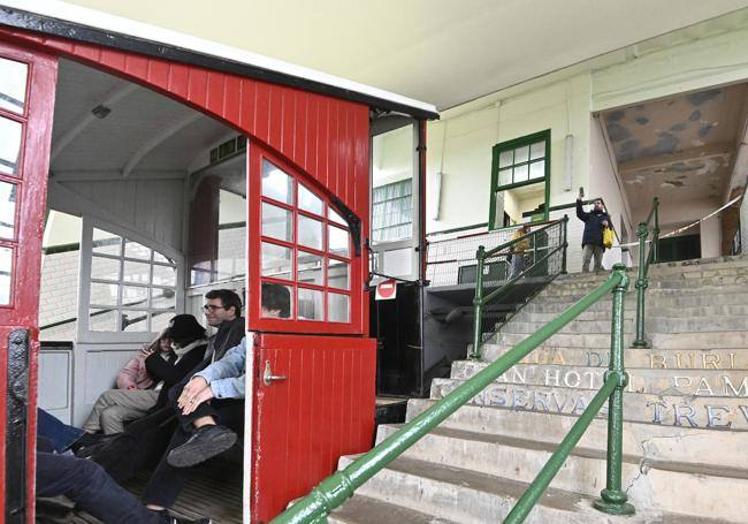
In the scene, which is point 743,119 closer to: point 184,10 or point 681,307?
point 681,307

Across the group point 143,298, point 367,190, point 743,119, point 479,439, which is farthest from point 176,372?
point 743,119

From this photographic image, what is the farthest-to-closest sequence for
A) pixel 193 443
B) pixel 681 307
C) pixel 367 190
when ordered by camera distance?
pixel 681 307 → pixel 367 190 → pixel 193 443

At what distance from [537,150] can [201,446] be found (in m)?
8.54

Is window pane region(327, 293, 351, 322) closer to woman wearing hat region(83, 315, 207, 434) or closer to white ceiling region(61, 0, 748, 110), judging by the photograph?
woman wearing hat region(83, 315, 207, 434)

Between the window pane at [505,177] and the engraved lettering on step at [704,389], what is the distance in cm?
749

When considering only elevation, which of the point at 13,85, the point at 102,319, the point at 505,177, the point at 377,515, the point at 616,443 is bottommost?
the point at 377,515

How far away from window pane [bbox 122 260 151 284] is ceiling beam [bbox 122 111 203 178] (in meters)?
0.85

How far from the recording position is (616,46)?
4.16m

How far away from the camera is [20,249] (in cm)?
207

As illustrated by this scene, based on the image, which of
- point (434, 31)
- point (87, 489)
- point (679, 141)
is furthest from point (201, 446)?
point (679, 141)

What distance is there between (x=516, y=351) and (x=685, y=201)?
55.2 feet

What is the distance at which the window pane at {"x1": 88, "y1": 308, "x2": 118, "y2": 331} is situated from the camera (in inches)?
186

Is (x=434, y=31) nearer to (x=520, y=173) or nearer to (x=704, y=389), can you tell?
(x=704, y=389)

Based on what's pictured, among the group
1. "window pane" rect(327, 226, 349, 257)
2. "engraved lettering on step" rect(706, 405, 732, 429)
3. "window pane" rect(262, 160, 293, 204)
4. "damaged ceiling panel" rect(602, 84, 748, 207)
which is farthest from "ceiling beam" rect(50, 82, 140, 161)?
"damaged ceiling panel" rect(602, 84, 748, 207)
